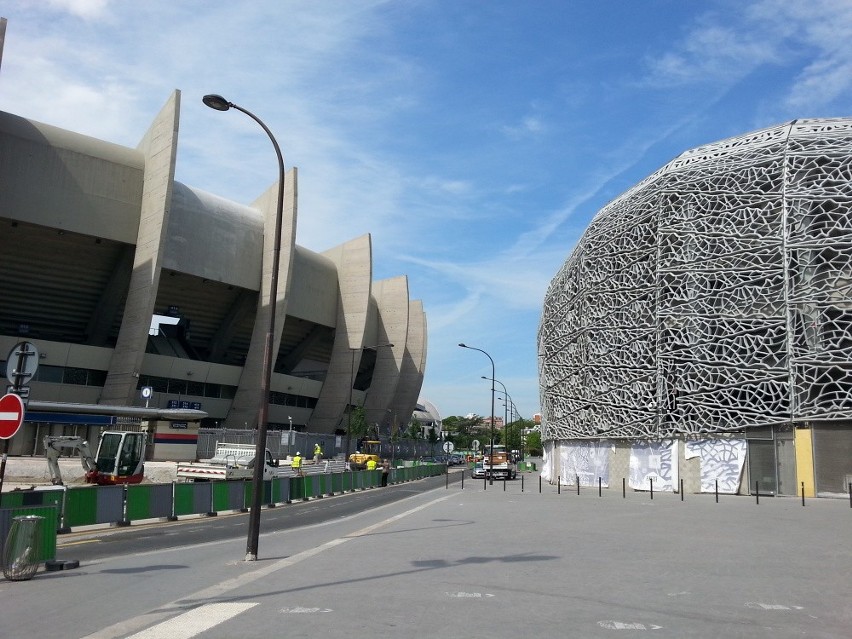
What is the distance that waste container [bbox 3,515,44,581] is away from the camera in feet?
32.0

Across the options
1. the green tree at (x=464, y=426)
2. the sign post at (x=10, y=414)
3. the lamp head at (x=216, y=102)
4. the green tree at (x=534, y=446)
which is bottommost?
the green tree at (x=534, y=446)

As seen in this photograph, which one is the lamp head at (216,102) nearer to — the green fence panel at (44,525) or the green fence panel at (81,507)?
the green fence panel at (44,525)

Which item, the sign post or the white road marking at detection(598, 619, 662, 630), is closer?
the white road marking at detection(598, 619, 662, 630)

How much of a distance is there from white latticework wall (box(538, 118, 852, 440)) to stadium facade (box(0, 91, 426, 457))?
2607cm

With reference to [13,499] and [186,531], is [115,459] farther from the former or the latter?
[13,499]

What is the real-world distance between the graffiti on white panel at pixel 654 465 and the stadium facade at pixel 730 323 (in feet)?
0.23

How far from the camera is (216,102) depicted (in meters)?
11.7

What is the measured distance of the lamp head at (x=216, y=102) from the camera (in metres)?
11.6

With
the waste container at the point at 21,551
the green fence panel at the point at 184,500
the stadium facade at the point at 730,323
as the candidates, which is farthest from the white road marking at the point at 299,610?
the stadium facade at the point at 730,323

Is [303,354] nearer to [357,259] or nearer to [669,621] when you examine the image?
[357,259]

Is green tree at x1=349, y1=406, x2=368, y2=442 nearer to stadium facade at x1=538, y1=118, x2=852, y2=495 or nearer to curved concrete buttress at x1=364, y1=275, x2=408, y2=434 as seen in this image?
curved concrete buttress at x1=364, y1=275, x2=408, y2=434

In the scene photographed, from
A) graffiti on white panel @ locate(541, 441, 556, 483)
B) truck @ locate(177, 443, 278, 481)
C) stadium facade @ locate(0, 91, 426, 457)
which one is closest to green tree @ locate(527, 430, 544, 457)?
stadium facade @ locate(0, 91, 426, 457)

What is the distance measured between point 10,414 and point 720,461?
29.9m

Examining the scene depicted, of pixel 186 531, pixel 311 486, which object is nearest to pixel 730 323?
pixel 311 486
